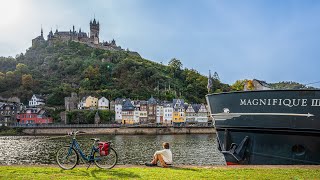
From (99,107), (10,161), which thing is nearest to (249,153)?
(10,161)

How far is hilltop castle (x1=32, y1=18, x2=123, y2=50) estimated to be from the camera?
162 metres

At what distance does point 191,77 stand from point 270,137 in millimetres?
120532

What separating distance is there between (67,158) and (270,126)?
689 centimetres

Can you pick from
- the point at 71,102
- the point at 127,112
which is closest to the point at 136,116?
the point at 127,112

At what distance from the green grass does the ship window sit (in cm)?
227

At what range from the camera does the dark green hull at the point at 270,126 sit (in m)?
11.9

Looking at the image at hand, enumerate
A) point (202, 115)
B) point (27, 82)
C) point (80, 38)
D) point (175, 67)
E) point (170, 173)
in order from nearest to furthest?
point (170, 173), point (202, 115), point (27, 82), point (175, 67), point (80, 38)

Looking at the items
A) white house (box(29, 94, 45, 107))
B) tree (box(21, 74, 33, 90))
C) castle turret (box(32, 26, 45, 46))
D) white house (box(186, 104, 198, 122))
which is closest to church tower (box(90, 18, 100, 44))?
castle turret (box(32, 26, 45, 46))

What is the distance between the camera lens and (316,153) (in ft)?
39.2

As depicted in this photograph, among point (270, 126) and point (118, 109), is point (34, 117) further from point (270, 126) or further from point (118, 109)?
point (270, 126)

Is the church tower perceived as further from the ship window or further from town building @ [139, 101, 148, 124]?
the ship window

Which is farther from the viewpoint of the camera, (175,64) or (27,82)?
(175,64)

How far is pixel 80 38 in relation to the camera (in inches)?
6407

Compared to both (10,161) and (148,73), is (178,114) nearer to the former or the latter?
(148,73)
